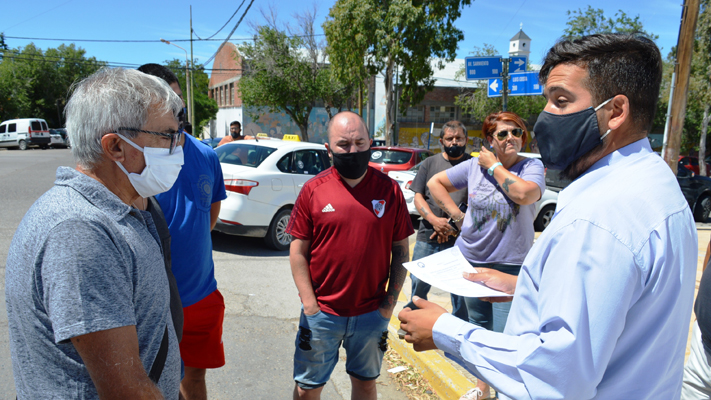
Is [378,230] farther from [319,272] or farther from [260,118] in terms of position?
[260,118]

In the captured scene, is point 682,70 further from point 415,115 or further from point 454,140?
point 415,115

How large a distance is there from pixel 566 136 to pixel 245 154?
20.0 feet

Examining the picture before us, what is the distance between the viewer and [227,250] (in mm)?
6992

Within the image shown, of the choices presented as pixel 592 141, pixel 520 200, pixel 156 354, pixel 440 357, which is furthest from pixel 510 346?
pixel 440 357

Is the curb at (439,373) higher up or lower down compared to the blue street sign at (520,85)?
lower down

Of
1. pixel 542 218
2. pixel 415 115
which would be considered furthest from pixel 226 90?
pixel 542 218

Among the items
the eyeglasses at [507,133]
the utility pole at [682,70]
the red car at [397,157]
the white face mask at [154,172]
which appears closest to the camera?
the white face mask at [154,172]

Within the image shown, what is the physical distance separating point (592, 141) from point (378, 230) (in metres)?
1.34

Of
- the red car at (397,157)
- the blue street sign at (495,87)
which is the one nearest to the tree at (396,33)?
the red car at (397,157)

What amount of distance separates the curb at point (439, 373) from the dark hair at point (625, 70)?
2498mm

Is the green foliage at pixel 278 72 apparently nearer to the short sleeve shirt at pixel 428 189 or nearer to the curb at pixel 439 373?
the short sleeve shirt at pixel 428 189

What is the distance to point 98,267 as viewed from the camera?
45.5 inches

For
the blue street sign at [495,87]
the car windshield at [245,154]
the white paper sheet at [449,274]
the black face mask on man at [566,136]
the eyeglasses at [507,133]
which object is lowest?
the white paper sheet at [449,274]

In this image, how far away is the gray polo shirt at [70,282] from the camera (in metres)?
1.12
